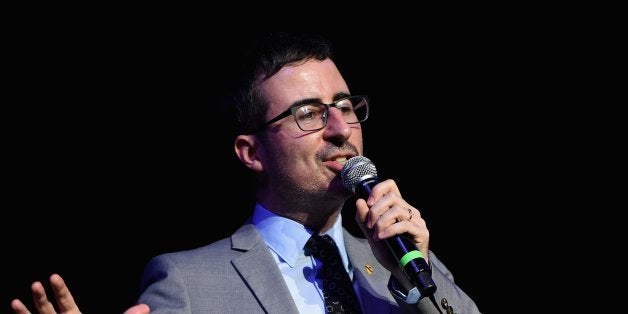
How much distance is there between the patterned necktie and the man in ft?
0.04

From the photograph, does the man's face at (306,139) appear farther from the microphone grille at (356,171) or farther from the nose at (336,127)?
the microphone grille at (356,171)

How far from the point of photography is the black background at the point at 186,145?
2494mm

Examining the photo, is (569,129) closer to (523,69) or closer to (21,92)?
(523,69)

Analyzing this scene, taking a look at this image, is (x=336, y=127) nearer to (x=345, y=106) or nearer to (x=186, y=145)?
(x=345, y=106)

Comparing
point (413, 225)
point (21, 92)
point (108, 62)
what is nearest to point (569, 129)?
point (413, 225)


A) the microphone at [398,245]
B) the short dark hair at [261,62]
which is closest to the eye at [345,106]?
the short dark hair at [261,62]

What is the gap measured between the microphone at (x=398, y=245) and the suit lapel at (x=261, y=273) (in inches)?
15.0

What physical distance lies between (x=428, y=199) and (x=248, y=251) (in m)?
1.20

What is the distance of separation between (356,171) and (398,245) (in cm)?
34

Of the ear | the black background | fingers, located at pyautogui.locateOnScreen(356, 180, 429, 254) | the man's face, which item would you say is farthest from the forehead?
fingers, located at pyautogui.locateOnScreen(356, 180, 429, 254)

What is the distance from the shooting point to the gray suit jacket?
1879mm

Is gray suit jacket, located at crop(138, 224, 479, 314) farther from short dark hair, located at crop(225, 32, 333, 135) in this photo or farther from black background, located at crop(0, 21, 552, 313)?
black background, located at crop(0, 21, 552, 313)

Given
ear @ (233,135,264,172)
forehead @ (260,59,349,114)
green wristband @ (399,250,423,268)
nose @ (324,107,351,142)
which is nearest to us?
green wristband @ (399,250,423,268)

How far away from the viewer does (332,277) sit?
203 cm
